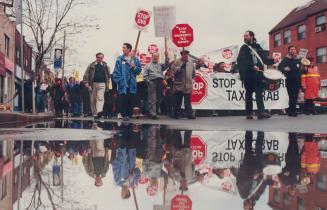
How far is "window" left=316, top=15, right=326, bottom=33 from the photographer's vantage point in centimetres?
4688

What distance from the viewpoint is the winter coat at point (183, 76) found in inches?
520

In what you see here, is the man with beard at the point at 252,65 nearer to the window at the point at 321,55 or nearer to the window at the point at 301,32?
the window at the point at 321,55

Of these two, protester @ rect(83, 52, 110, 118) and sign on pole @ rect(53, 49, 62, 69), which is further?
sign on pole @ rect(53, 49, 62, 69)

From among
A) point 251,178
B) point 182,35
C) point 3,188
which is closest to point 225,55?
point 182,35

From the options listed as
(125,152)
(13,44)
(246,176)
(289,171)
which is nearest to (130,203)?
(246,176)

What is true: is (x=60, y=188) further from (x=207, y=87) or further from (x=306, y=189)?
(x=207, y=87)

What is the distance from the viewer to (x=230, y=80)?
17.1 metres

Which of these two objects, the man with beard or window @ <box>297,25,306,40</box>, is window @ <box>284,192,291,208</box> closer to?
the man with beard

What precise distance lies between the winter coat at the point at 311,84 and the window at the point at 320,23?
31762 mm

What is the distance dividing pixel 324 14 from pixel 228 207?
A: 47471 mm

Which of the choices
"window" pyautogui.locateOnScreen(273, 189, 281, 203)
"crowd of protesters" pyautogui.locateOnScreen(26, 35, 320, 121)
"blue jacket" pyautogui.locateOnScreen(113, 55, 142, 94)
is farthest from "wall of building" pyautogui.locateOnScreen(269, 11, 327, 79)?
"window" pyautogui.locateOnScreen(273, 189, 281, 203)

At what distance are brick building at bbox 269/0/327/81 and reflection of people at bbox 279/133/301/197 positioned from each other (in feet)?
142

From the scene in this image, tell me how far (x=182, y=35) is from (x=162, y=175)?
13.2 m

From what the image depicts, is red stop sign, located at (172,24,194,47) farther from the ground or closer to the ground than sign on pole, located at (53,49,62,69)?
closer to the ground
